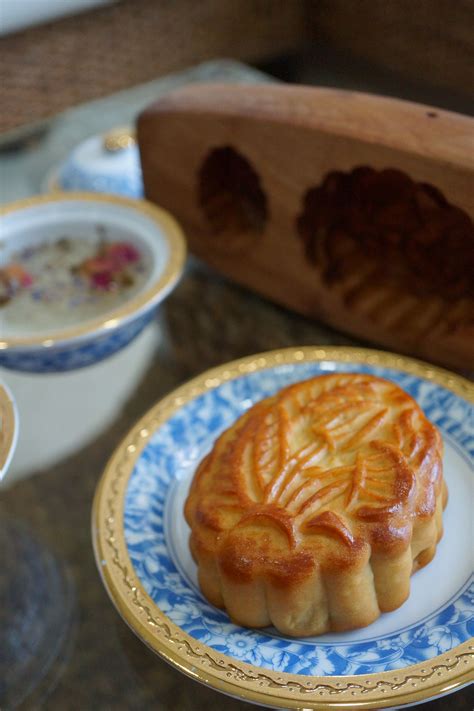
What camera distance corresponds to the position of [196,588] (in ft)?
1.43

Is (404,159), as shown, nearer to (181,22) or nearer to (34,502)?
(34,502)

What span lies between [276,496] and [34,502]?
22cm

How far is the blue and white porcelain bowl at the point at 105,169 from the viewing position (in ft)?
2.67

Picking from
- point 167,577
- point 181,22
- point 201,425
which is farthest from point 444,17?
point 167,577

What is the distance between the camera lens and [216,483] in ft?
1.43

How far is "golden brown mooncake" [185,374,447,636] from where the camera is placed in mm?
390

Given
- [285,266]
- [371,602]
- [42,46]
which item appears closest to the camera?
[371,602]

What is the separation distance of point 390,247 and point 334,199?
6 centimetres

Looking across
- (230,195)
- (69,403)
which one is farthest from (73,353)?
(230,195)

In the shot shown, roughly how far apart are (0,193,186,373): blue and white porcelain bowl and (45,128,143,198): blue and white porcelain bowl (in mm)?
97

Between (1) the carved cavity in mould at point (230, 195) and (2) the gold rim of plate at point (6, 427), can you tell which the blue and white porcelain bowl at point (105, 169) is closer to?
(1) the carved cavity in mould at point (230, 195)

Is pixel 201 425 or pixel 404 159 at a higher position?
pixel 404 159

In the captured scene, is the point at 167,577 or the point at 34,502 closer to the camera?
the point at 167,577

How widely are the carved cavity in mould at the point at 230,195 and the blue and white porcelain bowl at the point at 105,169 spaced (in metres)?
0.14
